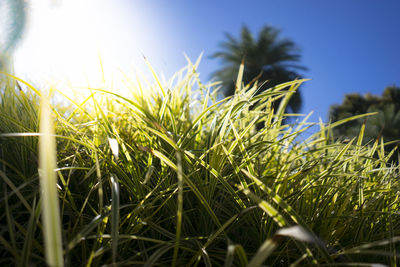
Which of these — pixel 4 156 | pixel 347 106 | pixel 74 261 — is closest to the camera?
pixel 74 261

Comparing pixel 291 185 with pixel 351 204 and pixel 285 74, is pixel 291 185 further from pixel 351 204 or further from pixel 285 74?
pixel 285 74

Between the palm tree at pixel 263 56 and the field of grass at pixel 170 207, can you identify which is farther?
the palm tree at pixel 263 56

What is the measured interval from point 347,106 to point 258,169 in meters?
12.9

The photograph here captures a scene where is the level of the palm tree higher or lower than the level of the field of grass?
higher

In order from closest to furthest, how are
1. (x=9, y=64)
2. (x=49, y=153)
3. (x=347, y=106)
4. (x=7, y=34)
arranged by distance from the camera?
(x=49, y=153) → (x=9, y=64) → (x=7, y=34) → (x=347, y=106)

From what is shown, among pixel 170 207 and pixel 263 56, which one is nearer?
pixel 170 207

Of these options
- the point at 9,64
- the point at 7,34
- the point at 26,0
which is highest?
the point at 26,0


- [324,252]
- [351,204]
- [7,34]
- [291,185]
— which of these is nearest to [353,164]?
[351,204]

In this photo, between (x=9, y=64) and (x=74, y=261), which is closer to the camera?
(x=74, y=261)

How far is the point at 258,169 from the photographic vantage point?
696mm

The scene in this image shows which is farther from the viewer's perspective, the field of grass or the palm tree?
the palm tree

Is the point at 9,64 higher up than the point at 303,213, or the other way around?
the point at 9,64

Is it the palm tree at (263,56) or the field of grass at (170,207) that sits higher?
the palm tree at (263,56)

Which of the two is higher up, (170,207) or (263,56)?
(263,56)
